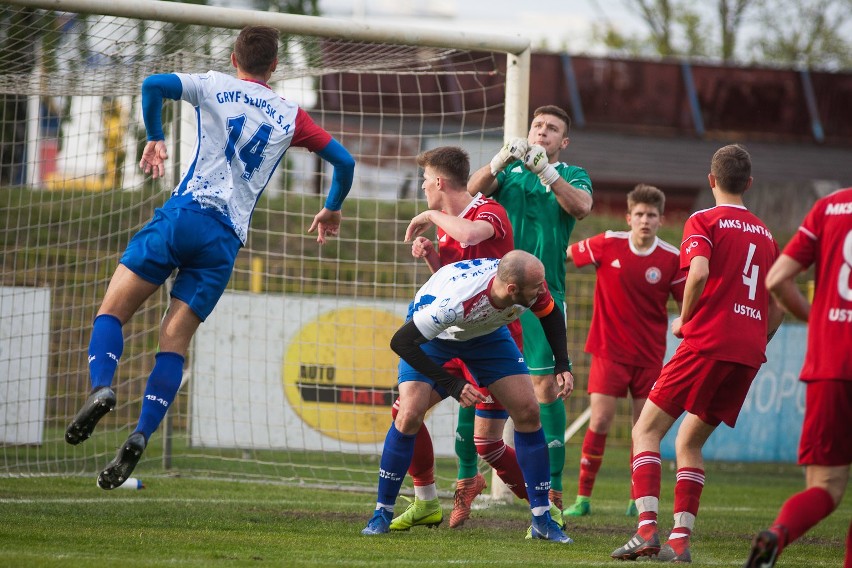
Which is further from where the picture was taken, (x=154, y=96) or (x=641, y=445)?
(x=641, y=445)

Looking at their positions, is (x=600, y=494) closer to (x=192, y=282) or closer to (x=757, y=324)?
(x=757, y=324)

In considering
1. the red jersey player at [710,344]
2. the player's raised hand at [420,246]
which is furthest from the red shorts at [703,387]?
the player's raised hand at [420,246]

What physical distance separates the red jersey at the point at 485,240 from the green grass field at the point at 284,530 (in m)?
1.46

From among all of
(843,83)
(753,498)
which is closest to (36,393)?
(753,498)

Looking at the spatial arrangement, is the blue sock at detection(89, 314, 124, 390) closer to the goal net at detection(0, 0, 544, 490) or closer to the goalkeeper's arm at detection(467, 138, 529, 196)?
the goalkeeper's arm at detection(467, 138, 529, 196)

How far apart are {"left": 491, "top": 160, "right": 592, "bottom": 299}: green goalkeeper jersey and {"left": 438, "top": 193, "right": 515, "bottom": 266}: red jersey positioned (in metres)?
0.89

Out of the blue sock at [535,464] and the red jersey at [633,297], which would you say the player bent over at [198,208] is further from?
the red jersey at [633,297]

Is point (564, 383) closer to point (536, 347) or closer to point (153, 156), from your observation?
point (536, 347)

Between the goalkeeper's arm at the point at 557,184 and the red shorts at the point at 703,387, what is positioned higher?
the goalkeeper's arm at the point at 557,184

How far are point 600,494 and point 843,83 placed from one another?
1846 cm

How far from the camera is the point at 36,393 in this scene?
9992mm

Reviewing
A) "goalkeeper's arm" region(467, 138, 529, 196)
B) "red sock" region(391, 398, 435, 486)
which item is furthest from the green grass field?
"goalkeeper's arm" region(467, 138, 529, 196)

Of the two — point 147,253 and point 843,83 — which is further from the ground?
point 843,83

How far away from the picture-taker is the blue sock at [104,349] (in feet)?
16.7
